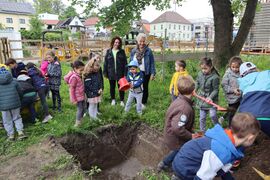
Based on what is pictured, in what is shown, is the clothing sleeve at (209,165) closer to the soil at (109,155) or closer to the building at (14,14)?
the soil at (109,155)

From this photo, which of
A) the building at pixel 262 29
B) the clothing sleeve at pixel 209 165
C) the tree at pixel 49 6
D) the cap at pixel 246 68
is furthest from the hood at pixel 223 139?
the tree at pixel 49 6

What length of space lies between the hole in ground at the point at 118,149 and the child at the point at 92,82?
0.58 metres

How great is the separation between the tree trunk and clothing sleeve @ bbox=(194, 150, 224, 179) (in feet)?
22.8

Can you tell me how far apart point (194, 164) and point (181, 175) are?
29cm

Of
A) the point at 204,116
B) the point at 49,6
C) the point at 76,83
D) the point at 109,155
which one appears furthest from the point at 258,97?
the point at 49,6

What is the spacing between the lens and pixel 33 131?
A: 4.91 m

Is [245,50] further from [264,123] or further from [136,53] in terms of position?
[264,123]

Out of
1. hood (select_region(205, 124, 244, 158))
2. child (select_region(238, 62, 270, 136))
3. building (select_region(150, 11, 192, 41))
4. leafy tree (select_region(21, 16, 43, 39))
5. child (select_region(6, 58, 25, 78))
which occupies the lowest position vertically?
hood (select_region(205, 124, 244, 158))

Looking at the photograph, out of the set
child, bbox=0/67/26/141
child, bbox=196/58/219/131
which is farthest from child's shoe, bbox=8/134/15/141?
child, bbox=196/58/219/131

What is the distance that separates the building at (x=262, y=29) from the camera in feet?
62.6

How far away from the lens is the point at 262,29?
777 inches

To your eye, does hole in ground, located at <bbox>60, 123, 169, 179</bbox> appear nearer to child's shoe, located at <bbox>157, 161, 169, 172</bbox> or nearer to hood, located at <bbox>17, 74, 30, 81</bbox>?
child's shoe, located at <bbox>157, 161, 169, 172</bbox>

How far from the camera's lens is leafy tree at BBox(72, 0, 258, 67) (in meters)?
6.87

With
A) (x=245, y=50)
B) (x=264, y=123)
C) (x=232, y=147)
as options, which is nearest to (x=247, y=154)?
(x=264, y=123)
